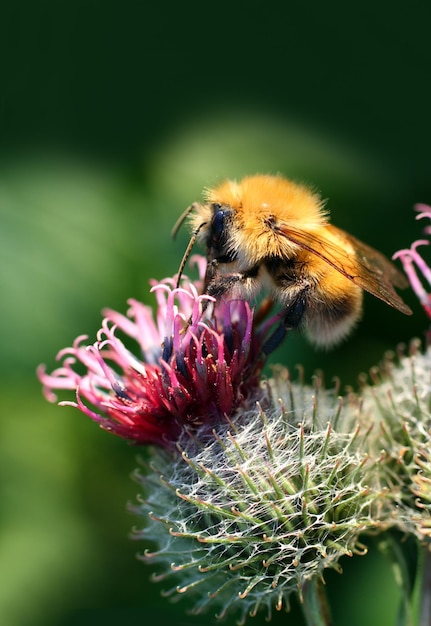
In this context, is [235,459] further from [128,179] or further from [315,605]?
[128,179]

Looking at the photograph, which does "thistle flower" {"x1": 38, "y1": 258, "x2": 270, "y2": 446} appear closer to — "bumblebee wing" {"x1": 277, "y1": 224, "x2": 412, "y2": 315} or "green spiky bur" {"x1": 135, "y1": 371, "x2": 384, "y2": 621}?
"green spiky bur" {"x1": 135, "y1": 371, "x2": 384, "y2": 621}

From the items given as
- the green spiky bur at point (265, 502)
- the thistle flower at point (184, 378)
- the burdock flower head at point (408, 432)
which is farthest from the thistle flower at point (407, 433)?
the thistle flower at point (184, 378)

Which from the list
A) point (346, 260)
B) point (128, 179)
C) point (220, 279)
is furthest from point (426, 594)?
point (128, 179)

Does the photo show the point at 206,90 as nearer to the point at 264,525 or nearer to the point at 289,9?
the point at 289,9

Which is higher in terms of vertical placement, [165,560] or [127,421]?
[127,421]

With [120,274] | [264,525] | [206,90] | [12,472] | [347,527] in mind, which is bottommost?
[347,527]

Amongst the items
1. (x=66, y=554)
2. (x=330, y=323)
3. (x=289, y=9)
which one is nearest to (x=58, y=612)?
(x=66, y=554)
